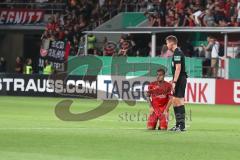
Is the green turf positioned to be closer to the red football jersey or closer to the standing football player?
the standing football player

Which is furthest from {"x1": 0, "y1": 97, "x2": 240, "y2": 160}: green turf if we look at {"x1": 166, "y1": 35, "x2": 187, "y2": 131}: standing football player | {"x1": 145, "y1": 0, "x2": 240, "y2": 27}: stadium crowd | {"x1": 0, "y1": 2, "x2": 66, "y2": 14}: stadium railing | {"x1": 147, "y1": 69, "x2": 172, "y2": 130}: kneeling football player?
{"x1": 0, "y1": 2, "x2": 66, "y2": 14}: stadium railing

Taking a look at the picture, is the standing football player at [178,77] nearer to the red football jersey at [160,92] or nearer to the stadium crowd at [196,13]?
the red football jersey at [160,92]

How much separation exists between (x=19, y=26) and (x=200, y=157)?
33.8 meters

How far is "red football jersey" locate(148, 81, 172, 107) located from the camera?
19219 millimetres

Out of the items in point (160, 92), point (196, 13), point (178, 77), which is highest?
point (196, 13)

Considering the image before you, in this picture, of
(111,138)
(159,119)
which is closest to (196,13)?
(159,119)

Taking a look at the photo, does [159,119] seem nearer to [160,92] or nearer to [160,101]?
[160,101]

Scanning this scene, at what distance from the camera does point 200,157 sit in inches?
541

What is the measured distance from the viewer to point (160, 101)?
1927 centimetres

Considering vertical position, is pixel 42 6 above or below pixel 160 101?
above

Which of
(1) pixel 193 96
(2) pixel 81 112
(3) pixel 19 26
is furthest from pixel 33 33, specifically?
(2) pixel 81 112

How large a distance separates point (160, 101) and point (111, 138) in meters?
2.64

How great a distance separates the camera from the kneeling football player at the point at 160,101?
19144mm

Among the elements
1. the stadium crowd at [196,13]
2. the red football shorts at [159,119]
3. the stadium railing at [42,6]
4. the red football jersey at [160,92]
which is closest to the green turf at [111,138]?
the red football shorts at [159,119]
